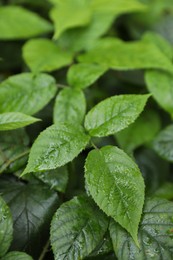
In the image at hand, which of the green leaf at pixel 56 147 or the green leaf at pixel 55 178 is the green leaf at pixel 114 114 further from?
the green leaf at pixel 55 178

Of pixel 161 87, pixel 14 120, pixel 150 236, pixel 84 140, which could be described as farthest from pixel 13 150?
pixel 161 87

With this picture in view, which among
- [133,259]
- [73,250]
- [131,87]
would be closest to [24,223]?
[73,250]

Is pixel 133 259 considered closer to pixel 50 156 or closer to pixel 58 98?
pixel 50 156

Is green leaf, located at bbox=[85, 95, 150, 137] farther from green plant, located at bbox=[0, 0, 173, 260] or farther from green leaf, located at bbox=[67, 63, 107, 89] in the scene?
green leaf, located at bbox=[67, 63, 107, 89]

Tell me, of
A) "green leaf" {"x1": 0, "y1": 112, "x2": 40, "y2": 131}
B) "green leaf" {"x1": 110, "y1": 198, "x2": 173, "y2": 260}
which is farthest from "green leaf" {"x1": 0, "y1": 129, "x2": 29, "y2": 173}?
"green leaf" {"x1": 110, "y1": 198, "x2": 173, "y2": 260}

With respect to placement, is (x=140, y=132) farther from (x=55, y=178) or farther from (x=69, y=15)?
(x=69, y=15)

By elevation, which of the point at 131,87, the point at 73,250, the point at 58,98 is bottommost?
the point at 131,87

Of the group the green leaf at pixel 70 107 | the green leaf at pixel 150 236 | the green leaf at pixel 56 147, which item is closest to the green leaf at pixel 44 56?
the green leaf at pixel 70 107
